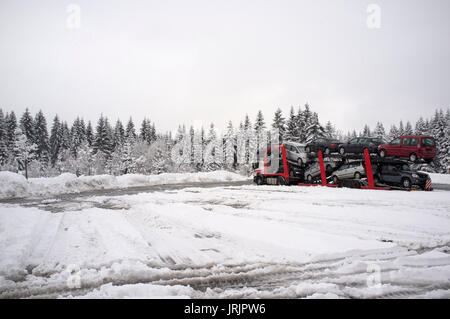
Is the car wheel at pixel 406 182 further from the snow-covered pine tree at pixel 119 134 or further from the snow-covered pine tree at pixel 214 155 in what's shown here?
the snow-covered pine tree at pixel 119 134

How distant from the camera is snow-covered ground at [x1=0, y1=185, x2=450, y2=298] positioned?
312 cm

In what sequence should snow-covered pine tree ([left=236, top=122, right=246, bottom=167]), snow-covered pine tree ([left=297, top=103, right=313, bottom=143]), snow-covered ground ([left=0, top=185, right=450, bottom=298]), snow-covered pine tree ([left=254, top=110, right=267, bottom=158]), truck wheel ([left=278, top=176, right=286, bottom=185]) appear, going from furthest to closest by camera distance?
snow-covered pine tree ([left=236, top=122, right=246, bottom=167]) → snow-covered pine tree ([left=254, top=110, right=267, bottom=158]) → snow-covered pine tree ([left=297, top=103, right=313, bottom=143]) → truck wheel ([left=278, top=176, right=286, bottom=185]) → snow-covered ground ([left=0, top=185, right=450, bottom=298])

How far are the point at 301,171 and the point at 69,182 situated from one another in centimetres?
1725

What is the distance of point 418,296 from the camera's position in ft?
9.57

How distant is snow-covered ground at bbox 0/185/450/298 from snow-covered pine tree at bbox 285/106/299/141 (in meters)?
37.7

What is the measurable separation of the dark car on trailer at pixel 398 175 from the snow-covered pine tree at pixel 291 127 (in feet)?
102

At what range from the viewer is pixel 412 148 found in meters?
13.3

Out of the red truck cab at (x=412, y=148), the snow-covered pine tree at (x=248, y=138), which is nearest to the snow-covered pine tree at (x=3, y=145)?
the snow-covered pine tree at (x=248, y=138)

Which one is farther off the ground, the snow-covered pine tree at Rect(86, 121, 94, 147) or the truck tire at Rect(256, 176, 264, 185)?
the snow-covered pine tree at Rect(86, 121, 94, 147)

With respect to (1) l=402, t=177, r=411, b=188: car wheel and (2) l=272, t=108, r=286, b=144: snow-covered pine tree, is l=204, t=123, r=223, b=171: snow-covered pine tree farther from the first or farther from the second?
(1) l=402, t=177, r=411, b=188: car wheel

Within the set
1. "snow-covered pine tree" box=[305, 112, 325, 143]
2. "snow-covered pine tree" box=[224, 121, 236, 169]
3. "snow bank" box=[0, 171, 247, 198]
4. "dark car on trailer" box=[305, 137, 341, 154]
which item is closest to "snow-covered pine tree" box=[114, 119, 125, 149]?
"snow-covered pine tree" box=[224, 121, 236, 169]

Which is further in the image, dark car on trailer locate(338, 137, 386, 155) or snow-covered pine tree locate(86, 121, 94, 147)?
snow-covered pine tree locate(86, 121, 94, 147)

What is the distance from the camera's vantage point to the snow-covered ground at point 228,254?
3125 mm
